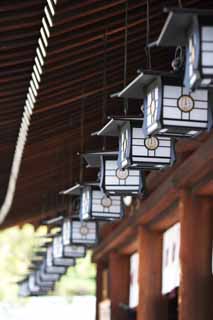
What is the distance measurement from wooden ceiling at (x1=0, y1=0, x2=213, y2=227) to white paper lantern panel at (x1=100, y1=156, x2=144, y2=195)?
0.83 m

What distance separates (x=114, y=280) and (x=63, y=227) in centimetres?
376

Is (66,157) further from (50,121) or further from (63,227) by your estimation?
(50,121)

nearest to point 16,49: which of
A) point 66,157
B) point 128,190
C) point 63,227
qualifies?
point 128,190

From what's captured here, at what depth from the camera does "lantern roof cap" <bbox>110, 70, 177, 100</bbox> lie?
23.4 feet

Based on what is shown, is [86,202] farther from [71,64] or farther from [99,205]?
[71,64]

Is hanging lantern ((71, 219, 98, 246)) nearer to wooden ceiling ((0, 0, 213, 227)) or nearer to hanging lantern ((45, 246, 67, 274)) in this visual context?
wooden ceiling ((0, 0, 213, 227))

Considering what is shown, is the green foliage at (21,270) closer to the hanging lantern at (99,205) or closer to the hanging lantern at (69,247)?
the hanging lantern at (69,247)

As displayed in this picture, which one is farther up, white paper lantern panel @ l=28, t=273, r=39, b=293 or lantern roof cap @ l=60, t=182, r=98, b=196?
lantern roof cap @ l=60, t=182, r=98, b=196

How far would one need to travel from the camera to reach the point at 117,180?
32.8ft

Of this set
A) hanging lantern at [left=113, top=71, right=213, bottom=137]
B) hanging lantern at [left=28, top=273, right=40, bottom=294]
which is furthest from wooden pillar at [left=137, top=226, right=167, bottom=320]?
hanging lantern at [left=28, top=273, right=40, bottom=294]

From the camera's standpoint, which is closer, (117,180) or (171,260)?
Answer: (117,180)

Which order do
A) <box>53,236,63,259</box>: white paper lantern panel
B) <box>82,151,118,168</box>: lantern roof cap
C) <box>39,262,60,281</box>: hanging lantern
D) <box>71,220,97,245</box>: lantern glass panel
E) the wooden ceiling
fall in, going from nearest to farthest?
the wooden ceiling
<box>82,151,118,168</box>: lantern roof cap
<box>71,220,97,245</box>: lantern glass panel
<box>53,236,63,259</box>: white paper lantern panel
<box>39,262,60,281</box>: hanging lantern

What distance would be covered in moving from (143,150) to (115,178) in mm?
1444

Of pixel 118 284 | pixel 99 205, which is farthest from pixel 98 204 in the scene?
pixel 118 284
